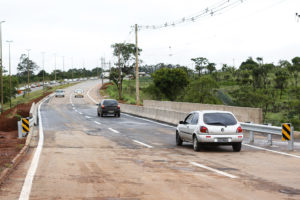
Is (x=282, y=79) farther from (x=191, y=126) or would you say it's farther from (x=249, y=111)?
(x=191, y=126)

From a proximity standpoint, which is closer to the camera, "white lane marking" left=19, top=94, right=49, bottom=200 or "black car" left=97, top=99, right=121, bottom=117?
"white lane marking" left=19, top=94, right=49, bottom=200

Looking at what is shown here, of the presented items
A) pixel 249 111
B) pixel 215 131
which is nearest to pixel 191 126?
pixel 215 131

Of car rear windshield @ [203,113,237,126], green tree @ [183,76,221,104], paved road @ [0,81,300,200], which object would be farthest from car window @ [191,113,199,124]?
green tree @ [183,76,221,104]

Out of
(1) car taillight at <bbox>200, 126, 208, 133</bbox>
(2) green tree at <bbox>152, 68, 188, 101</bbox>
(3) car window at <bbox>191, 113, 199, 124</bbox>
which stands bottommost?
(1) car taillight at <bbox>200, 126, 208, 133</bbox>

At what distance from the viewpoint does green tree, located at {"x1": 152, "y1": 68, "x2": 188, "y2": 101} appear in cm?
9375

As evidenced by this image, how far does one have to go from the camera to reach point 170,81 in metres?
94.3

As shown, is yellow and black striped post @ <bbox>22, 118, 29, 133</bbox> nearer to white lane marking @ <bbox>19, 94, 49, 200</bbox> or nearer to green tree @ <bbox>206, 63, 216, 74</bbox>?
white lane marking @ <bbox>19, 94, 49, 200</bbox>

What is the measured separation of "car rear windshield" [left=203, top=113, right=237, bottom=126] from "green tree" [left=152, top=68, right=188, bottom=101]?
3071 inches

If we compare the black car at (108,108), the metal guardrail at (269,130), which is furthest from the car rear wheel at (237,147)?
the black car at (108,108)

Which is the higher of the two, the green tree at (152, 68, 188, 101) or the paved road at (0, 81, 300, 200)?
the green tree at (152, 68, 188, 101)

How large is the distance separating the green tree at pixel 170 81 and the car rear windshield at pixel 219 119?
7799 centimetres

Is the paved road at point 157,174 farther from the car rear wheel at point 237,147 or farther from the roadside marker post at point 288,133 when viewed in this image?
the roadside marker post at point 288,133

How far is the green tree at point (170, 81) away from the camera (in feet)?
308

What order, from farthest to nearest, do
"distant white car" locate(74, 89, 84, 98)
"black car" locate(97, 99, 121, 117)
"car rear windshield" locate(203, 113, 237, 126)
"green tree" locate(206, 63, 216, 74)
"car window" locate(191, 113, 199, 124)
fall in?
"green tree" locate(206, 63, 216, 74), "distant white car" locate(74, 89, 84, 98), "black car" locate(97, 99, 121, 117), "car window" locate(191, 113, 199, 124), "car rear windshield" locate(203, 113, 237, 126)
